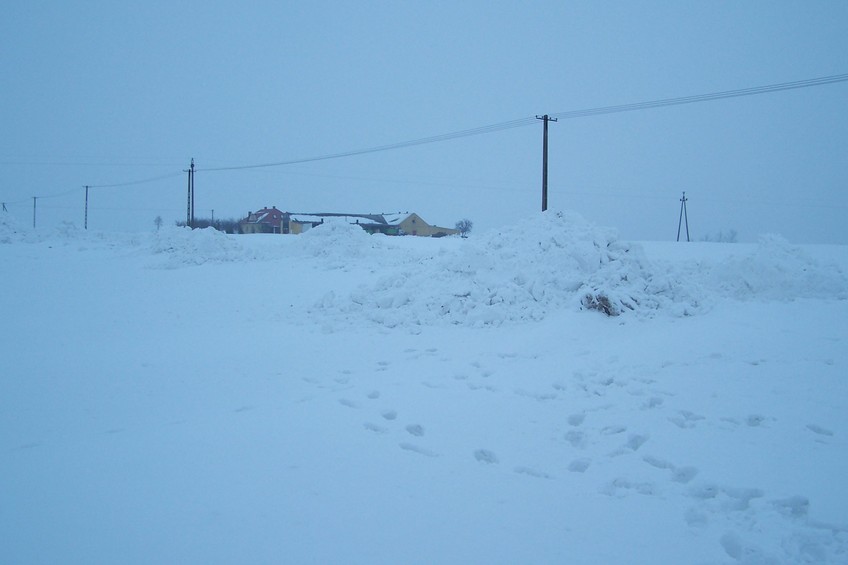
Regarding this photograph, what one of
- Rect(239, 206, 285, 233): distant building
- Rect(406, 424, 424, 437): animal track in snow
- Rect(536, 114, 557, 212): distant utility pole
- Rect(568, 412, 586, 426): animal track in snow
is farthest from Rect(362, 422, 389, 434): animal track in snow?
Rect(239, 206, 285, 233): distant building

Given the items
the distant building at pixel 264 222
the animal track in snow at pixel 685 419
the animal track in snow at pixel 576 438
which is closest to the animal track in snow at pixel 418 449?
the animal track in snow at pixel 576 438

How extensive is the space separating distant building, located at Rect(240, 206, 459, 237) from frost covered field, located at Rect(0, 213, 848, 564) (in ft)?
181

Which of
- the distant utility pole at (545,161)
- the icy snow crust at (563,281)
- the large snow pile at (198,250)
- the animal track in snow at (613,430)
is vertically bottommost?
the animal track in snow at (613,430)

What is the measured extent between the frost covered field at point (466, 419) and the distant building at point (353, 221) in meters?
55.0

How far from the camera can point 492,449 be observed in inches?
173

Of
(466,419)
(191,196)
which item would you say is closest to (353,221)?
(191,196)

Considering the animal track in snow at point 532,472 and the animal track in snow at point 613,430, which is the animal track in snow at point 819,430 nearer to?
the animal track in snow at point 613,430

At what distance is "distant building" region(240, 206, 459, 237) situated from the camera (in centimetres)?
6531

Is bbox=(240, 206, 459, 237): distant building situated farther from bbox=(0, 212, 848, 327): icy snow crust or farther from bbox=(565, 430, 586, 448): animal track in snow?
bbox=(565, 430, 586, 448): animal track in snow

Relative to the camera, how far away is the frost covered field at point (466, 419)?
318 centimetres

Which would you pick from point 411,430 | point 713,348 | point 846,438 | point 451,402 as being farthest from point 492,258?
point 846,438

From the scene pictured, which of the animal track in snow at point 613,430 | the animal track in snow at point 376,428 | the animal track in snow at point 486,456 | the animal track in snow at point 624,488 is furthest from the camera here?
the animal track in snow at point 376,428

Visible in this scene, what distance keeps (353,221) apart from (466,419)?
2493 inches

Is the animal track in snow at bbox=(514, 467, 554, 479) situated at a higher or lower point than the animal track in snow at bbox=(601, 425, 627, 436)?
lower
